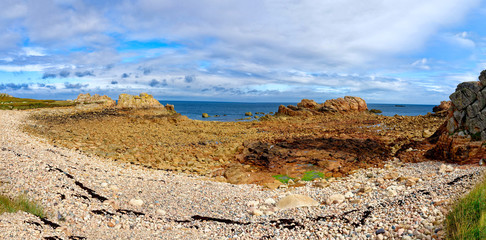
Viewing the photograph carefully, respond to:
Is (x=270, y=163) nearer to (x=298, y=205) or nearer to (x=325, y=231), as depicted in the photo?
(x=298, y=205)

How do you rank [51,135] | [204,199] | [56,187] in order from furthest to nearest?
[51,135] → [204,199] → [56,187]

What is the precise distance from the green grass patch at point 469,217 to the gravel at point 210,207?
25 centimetres

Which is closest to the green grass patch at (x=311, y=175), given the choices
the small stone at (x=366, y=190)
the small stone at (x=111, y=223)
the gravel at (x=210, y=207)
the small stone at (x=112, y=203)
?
the gravel at (x=210, y=207)

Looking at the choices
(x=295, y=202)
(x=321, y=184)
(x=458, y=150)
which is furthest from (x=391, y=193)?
(x=458, y=150)

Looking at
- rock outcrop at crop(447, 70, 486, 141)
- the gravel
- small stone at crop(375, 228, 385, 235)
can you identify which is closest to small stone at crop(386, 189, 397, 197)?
the gravel

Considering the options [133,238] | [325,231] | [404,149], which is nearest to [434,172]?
[404,149]

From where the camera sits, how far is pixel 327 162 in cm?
1548

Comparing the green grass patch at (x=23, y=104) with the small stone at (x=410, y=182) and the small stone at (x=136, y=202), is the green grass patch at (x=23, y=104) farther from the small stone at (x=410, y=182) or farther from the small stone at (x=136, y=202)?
the small stone at (x=410, y=182)

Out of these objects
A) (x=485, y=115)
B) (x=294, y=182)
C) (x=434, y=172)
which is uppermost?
(x=485, y=115)

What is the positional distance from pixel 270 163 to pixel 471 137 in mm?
9741

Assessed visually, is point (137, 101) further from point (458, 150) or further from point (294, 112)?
point (458, 150)

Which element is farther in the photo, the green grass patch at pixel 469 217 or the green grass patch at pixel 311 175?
the green grass patch at pixel 311 175

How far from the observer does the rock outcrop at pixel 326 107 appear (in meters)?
48.1

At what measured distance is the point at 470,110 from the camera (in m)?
14.1
